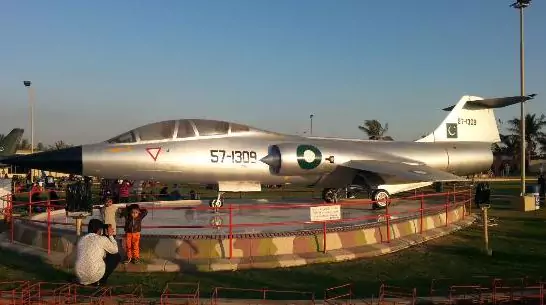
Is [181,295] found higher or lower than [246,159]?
lower

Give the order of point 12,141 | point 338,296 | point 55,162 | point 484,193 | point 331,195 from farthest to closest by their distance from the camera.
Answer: point 12,141 → point 484,193 → point 331,195 → point 55,162 → point 338,296

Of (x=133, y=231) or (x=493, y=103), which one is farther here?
(x=493, y=103)

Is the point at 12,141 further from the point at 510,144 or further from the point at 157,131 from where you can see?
the point at 510,144

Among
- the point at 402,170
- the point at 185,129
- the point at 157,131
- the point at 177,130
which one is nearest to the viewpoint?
the point at 157,131

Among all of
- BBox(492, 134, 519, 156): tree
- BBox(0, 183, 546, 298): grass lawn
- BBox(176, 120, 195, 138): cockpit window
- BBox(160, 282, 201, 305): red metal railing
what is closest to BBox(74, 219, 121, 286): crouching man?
BBox(0, 183, 546, 298): grass lawn

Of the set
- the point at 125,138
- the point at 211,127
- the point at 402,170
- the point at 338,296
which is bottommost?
the point at 338,296

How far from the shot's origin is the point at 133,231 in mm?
8016

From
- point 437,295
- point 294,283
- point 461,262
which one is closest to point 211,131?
point 294,283

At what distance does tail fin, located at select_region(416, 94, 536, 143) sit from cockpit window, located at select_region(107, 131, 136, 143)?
1065cm

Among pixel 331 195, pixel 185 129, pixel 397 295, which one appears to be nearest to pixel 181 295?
pixel 397 295

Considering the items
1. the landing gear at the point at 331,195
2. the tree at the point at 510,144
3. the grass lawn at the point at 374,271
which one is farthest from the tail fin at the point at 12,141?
the tree at the point at 510,144

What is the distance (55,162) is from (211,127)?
156 inches

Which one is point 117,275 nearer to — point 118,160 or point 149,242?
point 149,242

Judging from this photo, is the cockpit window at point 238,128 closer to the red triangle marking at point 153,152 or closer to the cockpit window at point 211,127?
the cockpit window at point 211,127
